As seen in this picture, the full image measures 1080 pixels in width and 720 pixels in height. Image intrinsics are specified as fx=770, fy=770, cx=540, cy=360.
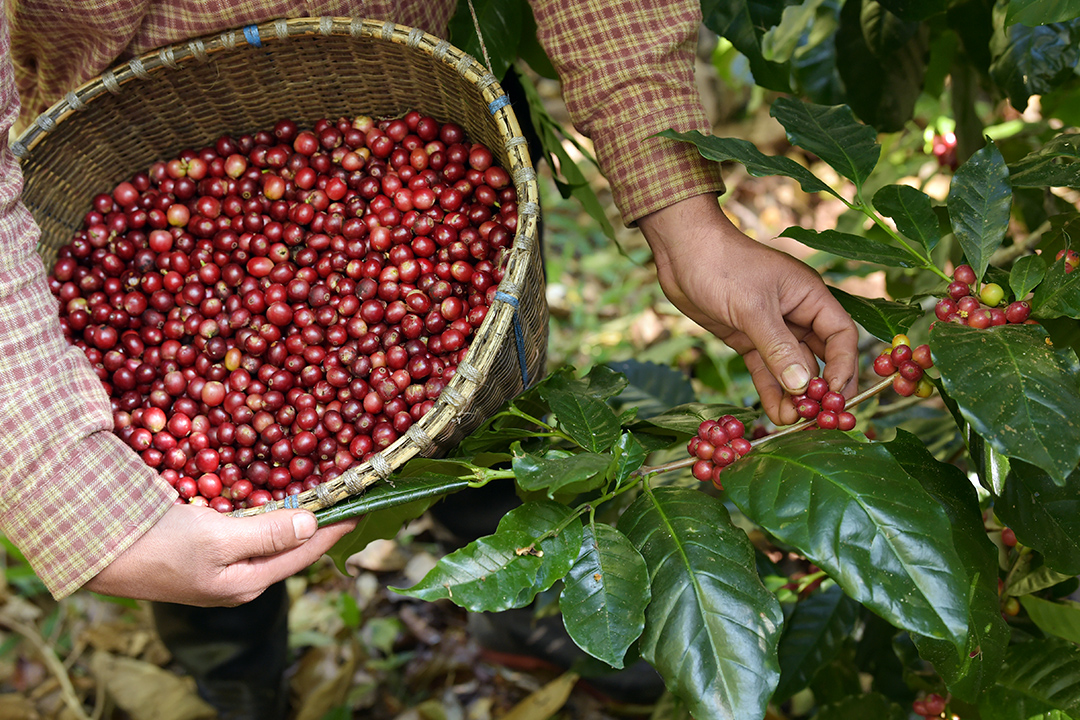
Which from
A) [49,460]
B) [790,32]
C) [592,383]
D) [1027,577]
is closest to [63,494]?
[49,460]

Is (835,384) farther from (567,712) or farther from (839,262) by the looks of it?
(567,712)

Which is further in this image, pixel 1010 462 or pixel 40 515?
pixel 40 515

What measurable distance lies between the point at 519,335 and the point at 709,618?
0.47 metres

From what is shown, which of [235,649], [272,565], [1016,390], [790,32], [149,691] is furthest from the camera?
[149,691]

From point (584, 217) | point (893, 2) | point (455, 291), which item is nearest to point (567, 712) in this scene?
point (455, 291)

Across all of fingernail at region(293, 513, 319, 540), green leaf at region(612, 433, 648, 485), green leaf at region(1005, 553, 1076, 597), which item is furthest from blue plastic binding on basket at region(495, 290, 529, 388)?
green leaf at region(1005, 553, 1076, 597)

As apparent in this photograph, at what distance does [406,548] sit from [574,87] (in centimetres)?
146

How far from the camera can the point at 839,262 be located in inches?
66.5

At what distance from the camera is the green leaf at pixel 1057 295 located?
73 centimetres

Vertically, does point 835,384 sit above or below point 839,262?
above

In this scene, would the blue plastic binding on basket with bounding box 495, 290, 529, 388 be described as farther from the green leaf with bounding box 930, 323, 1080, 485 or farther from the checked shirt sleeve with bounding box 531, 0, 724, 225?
the green leaf with bounding box 930, 323, 1080, 485

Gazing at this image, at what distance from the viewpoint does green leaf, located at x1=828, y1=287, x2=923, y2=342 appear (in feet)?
2.90

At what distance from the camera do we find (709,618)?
2.35 feet

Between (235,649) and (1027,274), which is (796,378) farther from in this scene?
(235,649)
